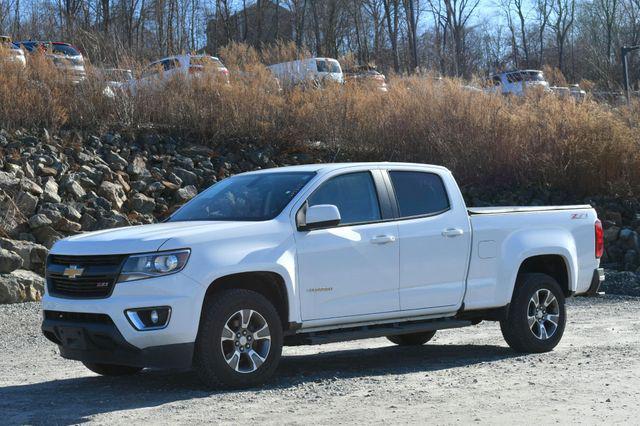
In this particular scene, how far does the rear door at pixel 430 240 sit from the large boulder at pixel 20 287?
7.78 metres

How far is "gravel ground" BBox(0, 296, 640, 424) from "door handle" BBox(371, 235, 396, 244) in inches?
46.8

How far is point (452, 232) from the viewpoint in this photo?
9391 mm

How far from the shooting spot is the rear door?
906 centimetres

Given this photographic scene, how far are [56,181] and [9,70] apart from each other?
3912mm

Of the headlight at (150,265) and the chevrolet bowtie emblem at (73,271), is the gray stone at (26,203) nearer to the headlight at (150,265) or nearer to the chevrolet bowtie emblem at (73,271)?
the chevrolet bowtie emblem at (73,271)

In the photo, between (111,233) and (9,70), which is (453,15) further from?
(111,233)

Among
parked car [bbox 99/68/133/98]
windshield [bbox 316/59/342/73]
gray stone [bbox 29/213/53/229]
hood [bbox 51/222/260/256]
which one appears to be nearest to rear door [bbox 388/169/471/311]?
hood [bbox 51/222/260/256]

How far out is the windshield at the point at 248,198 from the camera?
869cm

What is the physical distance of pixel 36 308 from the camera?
14336 millimetres

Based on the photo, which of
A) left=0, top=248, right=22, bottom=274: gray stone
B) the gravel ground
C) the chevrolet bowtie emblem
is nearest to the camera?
the gravel ground

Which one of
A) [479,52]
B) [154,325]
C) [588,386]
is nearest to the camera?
[154,325]

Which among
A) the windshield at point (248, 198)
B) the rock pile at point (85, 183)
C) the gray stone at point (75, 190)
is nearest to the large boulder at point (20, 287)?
the rock pile at point (85, 183)

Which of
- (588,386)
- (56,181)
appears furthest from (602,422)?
(56,181)

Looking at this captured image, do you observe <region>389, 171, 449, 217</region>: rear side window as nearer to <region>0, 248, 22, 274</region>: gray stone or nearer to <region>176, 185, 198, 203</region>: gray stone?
<region>0, 248, 22, 274</region>: gray stone
